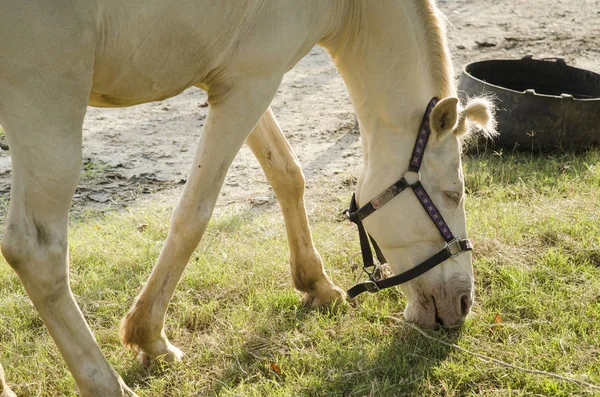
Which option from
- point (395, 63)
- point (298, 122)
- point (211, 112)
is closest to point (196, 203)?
point (211, 112)

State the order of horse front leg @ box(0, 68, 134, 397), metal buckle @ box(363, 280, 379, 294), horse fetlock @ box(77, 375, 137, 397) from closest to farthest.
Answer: horse front leg @ box(0, 68, 134, 397) → horse fetlock @ box(77, 375, 137, 397) → metal buckle @ box(363, 280, 379, 294)

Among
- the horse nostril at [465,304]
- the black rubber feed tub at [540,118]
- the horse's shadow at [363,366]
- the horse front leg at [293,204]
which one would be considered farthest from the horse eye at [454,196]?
the black rubber feed tub at [540,118]

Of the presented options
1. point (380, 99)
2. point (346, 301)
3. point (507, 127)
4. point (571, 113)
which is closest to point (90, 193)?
point (346, 301)

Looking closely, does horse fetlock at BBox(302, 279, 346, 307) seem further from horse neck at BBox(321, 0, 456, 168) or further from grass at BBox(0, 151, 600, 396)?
horse neck at BBox(321, 0, 456, 168)

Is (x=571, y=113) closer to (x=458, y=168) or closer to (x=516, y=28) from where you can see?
(x=458, y=168)

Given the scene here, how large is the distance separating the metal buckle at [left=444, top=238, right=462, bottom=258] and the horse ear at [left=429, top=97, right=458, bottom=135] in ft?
1.76

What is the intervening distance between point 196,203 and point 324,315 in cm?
106

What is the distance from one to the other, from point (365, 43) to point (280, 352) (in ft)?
5.31

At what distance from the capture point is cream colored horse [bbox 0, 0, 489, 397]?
2.51 metres

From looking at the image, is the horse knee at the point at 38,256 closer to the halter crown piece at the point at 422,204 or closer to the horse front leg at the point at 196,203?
the horse front leg at the point at 196,203

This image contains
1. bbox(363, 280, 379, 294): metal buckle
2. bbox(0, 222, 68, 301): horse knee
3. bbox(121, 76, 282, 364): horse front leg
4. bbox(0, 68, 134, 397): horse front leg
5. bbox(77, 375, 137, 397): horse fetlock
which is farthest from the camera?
bbox(363, 280, 379, 294): metal buckle

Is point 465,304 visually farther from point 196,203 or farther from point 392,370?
point 196,203

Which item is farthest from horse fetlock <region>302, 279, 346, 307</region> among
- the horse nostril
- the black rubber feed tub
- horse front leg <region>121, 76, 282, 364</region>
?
the black rubber feed tub

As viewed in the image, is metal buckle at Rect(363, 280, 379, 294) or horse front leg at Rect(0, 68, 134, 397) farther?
metal buckle at Rect(363, 280, 379, 294)
